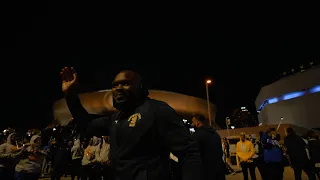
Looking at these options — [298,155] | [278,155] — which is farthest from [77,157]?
[298,155]

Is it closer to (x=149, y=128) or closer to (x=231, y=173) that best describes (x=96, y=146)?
(x=231, y=173)

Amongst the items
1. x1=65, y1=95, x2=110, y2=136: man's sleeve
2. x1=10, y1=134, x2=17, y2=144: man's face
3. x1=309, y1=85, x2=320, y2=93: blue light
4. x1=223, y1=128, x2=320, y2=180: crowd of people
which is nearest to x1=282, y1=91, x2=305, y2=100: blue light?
x1=309, y1=85, x2=320, y2=93: blue light

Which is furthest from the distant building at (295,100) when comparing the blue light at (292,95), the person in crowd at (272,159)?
the person in crowd at (272,159)

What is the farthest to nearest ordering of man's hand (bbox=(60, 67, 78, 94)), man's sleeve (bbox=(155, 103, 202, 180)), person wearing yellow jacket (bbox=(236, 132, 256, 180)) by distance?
person wearing yellow jacket (bbox=(236, 132, 256, 180))
man's hand (bbox=(60, 67, 78, 94))
man's sleeve (bbox=(155, 103, 202, 180))

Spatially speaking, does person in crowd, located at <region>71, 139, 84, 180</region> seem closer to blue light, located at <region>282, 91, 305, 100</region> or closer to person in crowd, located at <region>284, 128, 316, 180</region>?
person in crowd, located at <region>284, 128, 316, 180</region>

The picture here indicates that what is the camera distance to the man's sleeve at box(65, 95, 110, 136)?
2479mm

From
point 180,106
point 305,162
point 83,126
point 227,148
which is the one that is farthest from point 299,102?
point 83,126

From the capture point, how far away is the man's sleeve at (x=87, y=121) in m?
2.48

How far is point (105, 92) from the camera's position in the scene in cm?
3953

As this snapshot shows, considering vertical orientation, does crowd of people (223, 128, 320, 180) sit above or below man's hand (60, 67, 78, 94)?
below

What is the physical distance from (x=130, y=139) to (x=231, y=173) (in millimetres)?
12890

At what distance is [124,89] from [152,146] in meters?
0.51

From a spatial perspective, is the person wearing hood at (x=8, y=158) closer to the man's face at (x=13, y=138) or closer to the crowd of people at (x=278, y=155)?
the man's face at (x=13, y=138)

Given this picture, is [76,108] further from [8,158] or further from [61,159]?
[61,159]
